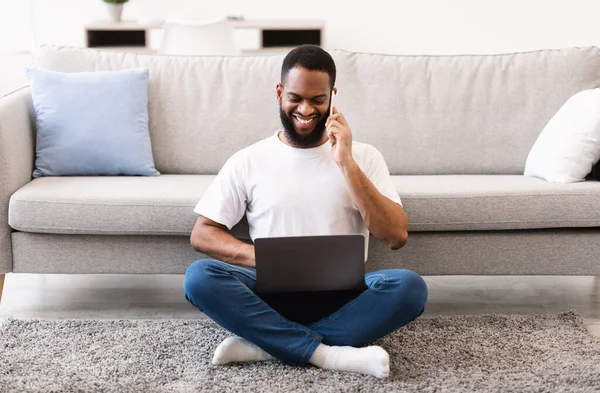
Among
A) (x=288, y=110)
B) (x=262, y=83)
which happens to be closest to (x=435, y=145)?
(x=262, y=83)

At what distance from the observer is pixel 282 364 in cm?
212

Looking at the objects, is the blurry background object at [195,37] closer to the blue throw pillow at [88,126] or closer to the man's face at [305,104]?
the blue throw pillow at [88,126]

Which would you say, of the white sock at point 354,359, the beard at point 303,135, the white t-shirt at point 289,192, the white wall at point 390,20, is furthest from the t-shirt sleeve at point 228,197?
the white wall at point 390,20

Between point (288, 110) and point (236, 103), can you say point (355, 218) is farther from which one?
point (236, 103)

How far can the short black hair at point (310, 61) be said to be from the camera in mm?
Answer: 2174

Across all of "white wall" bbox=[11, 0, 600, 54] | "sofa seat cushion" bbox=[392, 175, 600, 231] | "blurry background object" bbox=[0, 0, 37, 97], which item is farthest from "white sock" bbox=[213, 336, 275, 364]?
"blurry background object" bbox=[0, 0, 37, 97]

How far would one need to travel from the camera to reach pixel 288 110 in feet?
7.22

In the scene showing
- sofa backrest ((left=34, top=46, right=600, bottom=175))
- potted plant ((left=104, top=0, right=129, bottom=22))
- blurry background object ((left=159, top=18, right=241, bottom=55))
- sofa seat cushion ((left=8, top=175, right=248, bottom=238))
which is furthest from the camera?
potted plant ((left=104, top=0, right=129, bottom=22))

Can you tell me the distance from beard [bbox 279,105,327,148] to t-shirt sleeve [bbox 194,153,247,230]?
0.16m

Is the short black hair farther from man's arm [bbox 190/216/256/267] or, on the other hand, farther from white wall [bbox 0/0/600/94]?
white wall [bbox 0/0/600/94]

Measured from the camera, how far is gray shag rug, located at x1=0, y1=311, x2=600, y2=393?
2.01 meters

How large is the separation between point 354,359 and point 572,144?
1.18 meters

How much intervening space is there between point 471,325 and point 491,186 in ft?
1.55

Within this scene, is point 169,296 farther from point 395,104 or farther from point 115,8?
point 115,8
